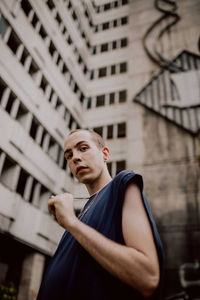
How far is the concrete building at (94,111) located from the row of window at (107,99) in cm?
9

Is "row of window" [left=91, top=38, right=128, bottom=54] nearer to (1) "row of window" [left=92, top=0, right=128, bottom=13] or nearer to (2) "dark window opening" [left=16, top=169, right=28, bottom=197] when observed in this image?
(1) "row of window" [left=92, top=0, right=128, bottom=13]

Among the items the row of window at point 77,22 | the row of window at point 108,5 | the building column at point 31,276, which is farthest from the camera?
the row of window at point 108,5

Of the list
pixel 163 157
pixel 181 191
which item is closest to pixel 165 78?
pixel 163 157

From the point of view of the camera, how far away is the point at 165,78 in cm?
1767

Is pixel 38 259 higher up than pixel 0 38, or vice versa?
pixel 0 38

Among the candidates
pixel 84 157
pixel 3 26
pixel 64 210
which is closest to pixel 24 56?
pixel 3 26

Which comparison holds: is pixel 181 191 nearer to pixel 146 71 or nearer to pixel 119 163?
pixel 119 163

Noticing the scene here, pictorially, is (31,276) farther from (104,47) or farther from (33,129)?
(104,47)

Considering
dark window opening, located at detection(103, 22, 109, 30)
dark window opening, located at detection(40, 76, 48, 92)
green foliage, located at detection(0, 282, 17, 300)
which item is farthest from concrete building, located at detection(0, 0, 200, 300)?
green foliage, located at detection(0, 282, 17, 300)

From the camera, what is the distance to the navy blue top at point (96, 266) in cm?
107

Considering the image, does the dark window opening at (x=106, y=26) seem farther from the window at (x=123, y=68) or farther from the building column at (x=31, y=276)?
the building column at (x=31, y=276)

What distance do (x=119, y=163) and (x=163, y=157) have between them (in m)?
3.33

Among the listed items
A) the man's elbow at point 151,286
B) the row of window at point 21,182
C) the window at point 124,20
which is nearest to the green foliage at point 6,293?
the row of window at point 21,182

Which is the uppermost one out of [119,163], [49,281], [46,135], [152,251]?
[152,251]
